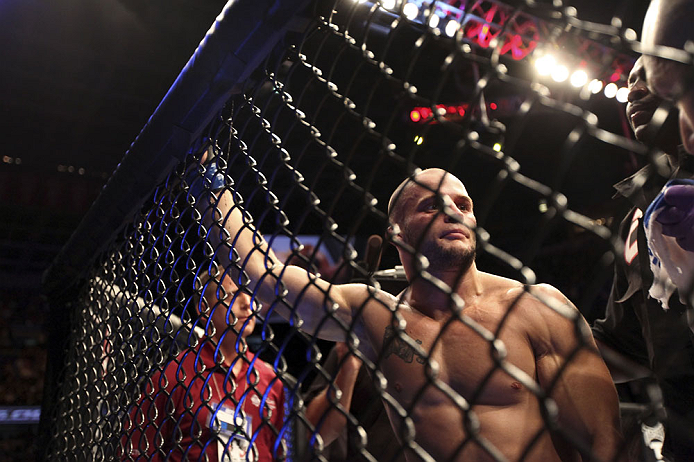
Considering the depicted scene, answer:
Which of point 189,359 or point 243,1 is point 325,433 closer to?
point 189,359

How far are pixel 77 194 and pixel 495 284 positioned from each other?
7.15 meters

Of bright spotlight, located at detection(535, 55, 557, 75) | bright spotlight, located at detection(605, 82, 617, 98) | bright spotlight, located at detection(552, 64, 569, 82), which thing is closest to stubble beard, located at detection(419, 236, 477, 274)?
bright spotlight, located at detection(535, 55, 557, 75)

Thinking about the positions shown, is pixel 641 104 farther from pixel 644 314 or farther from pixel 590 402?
pixel 590 402

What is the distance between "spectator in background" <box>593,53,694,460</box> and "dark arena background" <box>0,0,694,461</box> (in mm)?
49

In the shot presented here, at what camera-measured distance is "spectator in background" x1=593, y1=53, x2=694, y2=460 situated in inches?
46.0

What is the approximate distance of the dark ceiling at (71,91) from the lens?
17.9ft

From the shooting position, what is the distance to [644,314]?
1.42 metres

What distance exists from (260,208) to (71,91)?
276 centimetres

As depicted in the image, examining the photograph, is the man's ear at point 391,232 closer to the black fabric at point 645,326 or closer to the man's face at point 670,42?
the man's face at point 670,42

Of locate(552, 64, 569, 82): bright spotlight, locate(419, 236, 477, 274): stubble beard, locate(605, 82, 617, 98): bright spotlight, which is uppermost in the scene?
locate(605, 82, 617, 98): bright spotlight

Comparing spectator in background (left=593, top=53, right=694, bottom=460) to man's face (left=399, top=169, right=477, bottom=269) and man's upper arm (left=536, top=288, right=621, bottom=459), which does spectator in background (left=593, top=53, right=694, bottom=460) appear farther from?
man's face (left=399, top=169, right=477, bottom=269)

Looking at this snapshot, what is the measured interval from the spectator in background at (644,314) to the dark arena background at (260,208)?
0.05m

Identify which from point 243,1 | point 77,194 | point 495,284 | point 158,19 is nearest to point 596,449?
point 495,284

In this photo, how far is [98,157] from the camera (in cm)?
768
